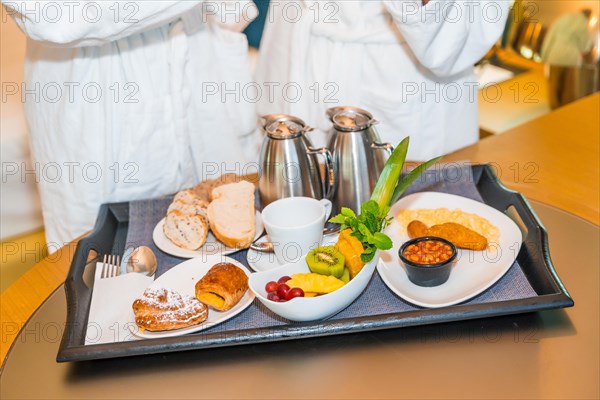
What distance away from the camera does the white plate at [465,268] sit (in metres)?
1.16

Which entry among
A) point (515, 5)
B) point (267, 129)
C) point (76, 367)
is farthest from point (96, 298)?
point (515, 5)

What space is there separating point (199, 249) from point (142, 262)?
113mm

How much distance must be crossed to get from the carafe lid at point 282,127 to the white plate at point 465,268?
9.9 inches

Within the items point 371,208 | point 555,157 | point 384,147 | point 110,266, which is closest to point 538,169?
point 555,157

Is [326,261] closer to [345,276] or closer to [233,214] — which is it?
[345,276]

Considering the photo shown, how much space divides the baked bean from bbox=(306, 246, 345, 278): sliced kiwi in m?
0.13

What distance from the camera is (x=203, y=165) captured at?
1.86 m

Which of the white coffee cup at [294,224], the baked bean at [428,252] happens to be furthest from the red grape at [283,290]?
the baked bean at [428,252]

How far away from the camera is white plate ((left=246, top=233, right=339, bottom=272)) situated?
1.28 meters

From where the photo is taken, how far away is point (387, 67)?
178cm

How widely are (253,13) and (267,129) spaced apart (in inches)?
23.7

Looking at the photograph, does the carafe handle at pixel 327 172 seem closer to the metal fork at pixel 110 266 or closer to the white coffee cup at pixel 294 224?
the white coffee cup at pixel 294 224

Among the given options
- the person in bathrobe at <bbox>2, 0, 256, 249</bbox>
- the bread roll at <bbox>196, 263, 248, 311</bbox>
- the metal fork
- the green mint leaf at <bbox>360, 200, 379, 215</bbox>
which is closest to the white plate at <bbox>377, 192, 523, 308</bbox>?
the green mint leaf at <bbox>360, 200, 379, 215</bbox>

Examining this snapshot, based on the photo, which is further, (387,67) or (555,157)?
(387,67)
